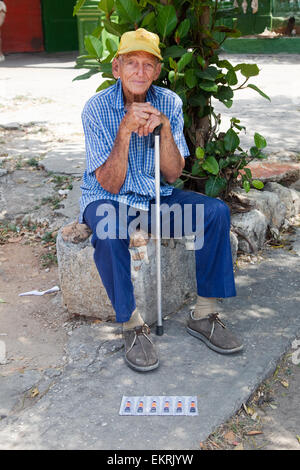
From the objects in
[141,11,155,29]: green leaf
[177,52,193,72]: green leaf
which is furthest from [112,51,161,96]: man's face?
[141,11,155,29]: green leaf

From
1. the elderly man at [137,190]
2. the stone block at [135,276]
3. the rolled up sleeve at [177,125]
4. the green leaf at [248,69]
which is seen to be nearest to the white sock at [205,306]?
the elderly man at [137,190]

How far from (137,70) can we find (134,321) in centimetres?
134

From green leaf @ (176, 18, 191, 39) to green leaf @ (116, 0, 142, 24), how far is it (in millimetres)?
258

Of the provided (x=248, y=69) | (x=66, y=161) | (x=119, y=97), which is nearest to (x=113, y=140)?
(x=119, y=97)

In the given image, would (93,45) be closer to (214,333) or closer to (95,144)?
(95,144)

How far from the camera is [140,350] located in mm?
3102

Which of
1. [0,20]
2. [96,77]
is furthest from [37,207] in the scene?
[0,20]

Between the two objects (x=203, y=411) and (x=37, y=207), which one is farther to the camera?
(x=37, y=207)

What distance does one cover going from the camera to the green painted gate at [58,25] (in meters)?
16.0

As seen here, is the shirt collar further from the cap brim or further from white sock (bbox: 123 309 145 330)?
white sock (bbox: 123 309 145 330)

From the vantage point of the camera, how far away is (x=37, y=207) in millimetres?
5344

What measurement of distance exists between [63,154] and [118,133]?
12.4 feet

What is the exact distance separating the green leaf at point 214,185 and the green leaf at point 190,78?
0.64m

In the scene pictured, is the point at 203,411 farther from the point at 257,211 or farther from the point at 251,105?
the point at 251,105
